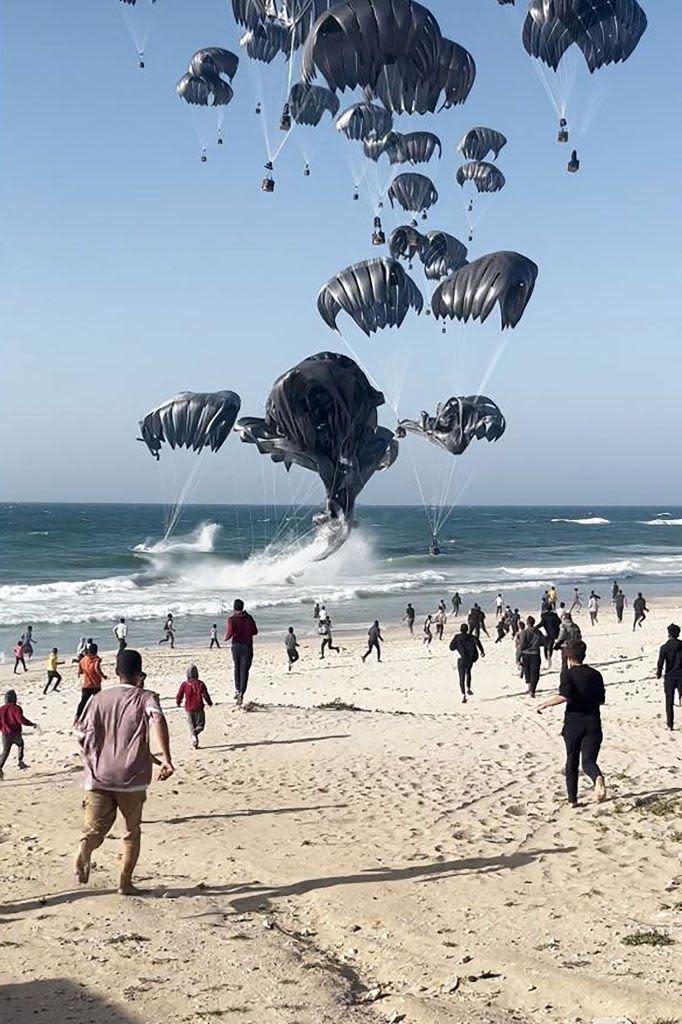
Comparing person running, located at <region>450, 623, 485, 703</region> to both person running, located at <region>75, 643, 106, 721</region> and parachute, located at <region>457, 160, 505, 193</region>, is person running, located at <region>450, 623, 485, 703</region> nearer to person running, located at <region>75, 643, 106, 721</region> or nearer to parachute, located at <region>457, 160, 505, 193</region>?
person running, located at <region>75, 643, 106, 721</region>

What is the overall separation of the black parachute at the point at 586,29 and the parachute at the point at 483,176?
1120 centimetres

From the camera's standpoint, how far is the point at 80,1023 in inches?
155

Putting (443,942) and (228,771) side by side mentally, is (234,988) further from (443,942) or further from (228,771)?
(228,771)

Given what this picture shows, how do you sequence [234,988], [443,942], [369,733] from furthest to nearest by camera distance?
[369,733] → [443,942] → [234,988]

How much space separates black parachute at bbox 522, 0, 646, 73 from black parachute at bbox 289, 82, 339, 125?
32.3 feet

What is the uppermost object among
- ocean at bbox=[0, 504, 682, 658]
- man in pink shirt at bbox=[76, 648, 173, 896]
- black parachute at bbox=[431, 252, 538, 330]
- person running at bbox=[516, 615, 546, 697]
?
black parachute at bbox=[431, 252, 538, 330]

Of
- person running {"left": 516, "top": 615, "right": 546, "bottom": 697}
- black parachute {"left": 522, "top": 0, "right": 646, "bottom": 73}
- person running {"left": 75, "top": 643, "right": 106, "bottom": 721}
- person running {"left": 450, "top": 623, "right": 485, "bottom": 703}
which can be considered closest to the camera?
person running {"left": 75, "top": 643, "right": 106, "bottom": 721}

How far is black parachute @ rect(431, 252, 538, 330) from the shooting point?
75.9 feet

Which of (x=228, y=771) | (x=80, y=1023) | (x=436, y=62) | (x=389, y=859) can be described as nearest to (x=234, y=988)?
(x=80, y=1023)

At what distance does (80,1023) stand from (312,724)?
9185 mm

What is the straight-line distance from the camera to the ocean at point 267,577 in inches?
1542

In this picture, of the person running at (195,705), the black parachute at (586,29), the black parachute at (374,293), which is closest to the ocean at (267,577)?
the black parachute at (374,293)

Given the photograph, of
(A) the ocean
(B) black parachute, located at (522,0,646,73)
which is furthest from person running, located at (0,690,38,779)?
(B) black parachute, located at (522,0,646,73)

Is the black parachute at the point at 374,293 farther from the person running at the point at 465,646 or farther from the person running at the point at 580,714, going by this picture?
the person running at the point at 580,714
